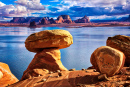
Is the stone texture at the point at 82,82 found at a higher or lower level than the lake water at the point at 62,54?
higher

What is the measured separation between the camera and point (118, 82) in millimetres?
6168

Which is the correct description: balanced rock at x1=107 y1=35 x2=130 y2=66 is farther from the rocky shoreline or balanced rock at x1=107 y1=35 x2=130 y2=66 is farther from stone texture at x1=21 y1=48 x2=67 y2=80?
stone texture at x1=21 y1=48 x2=67 y2=80

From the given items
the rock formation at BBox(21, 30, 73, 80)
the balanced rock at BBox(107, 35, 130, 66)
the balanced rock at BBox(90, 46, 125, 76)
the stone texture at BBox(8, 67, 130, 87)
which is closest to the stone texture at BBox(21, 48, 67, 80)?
the rock formation at BBox(21, 30, 73, 80)

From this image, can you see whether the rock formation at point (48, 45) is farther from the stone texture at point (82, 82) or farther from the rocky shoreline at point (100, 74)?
the stone texture at point (82, 82)

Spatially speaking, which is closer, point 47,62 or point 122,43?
point 122,43

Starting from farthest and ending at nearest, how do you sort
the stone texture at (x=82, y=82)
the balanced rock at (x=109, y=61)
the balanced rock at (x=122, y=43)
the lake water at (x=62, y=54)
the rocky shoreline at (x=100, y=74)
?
the lake water at (x=62, y=54) < the balanced rock at (x=122, y=43) < the balanced rock at (x=109, y=61) < the rocky shoreline at (x=100, y=74) < the stone texture at (x=82, y=82)

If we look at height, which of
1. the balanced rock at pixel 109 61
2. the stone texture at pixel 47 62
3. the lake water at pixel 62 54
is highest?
the balanced rock at pixel 109 61

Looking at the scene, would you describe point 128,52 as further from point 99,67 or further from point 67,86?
point 67,86

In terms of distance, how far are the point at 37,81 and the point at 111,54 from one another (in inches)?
156

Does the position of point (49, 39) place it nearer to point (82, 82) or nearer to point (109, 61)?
point (82, 82)

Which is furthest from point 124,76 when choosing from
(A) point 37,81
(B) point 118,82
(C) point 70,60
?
(C) point 70,60

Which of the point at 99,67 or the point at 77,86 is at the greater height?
the point at 99,67

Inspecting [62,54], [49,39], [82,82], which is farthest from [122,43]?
[62,54]

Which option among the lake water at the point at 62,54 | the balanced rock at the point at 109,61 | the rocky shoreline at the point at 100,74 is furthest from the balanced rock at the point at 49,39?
the lake water at the point at 62,54
